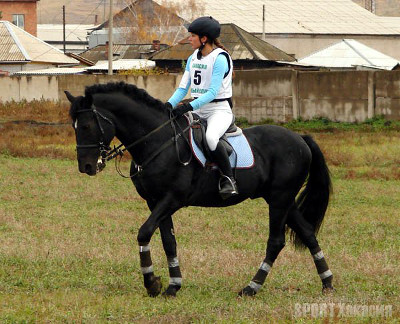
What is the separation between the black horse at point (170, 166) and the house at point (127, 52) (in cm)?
5783

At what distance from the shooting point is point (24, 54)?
2415 inches

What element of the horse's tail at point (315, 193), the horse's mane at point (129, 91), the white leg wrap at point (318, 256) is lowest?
the white leg wrap at point (318, 256)

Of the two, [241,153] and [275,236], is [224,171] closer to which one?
[241,153]

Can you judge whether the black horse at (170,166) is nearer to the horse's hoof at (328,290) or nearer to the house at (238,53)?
the horse's hoof at (328,290)

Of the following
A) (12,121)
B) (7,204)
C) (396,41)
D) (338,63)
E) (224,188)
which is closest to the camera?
(224,188)

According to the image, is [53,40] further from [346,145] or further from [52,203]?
[52,203]

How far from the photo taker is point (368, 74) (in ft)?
95.5

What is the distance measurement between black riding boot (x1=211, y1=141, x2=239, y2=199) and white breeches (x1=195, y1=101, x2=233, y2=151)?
9 centimetres

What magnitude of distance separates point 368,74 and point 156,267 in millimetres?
20634

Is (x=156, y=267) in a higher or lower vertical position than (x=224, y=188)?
lower

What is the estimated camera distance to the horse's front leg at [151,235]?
8.23 metres

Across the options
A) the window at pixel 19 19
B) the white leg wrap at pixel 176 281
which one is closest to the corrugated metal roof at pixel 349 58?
the white leg wrap at pixel 176 281

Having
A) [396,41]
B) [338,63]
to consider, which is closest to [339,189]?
[338,63]

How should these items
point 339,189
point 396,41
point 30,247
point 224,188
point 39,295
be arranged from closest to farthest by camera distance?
point 39,295, point 224,188, point 30,247, point 339,189, point 396,41
